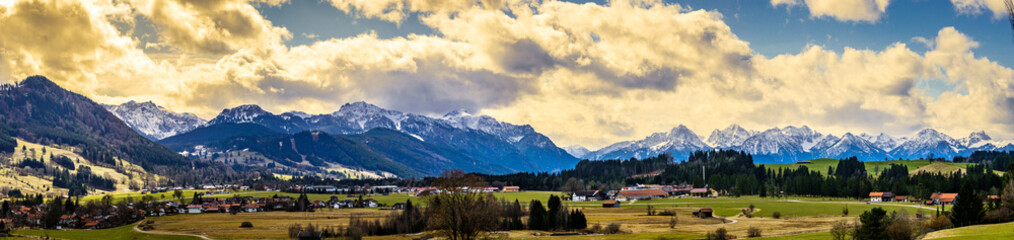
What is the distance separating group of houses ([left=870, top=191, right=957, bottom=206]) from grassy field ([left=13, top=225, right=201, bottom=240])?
495 ft

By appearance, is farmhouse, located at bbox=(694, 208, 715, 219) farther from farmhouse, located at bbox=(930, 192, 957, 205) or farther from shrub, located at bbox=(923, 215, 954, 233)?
farmhouse, located at bbox=(930, 192, 957, 205)

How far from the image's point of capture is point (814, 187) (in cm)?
19850

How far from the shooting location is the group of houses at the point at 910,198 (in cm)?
15638

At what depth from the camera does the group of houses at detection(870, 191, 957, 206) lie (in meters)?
156

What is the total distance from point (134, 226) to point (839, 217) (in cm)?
13743

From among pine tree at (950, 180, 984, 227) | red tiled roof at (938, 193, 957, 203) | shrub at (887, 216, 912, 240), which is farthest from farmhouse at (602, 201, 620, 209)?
shrub at (887, 216, 912, 240)

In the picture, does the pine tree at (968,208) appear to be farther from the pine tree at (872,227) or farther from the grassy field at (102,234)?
the grassy field at (102,234)

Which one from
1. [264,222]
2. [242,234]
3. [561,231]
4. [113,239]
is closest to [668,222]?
[561,231]

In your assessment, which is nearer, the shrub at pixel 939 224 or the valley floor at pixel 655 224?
the shrub at pixel 939 224

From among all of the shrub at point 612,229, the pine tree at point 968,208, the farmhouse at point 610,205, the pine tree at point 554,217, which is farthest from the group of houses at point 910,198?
the pine tree at point 554,217

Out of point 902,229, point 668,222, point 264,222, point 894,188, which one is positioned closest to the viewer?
point 902,229

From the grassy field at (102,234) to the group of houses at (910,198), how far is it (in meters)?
151

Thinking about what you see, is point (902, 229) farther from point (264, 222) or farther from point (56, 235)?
point (56, 235)

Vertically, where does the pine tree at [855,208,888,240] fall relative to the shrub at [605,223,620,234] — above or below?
above
